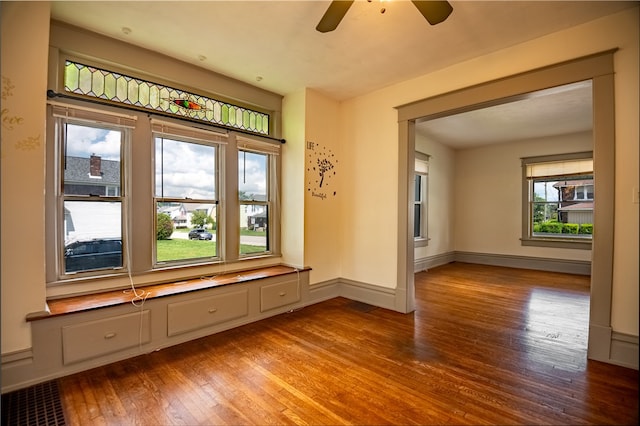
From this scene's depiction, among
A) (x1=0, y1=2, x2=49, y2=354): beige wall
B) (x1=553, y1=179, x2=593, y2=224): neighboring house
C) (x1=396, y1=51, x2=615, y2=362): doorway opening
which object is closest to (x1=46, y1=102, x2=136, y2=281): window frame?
(x1=0, y1=2, x2=49, y2=354): beige wall

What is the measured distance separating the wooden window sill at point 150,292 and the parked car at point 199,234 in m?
0.50

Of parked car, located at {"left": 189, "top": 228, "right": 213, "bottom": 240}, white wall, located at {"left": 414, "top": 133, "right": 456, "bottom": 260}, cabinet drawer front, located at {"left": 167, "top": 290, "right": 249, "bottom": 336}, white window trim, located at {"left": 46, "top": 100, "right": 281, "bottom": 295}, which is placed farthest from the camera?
white wall, located at {"left": 414, "top": 133, "right": 456, "bottom": 260}

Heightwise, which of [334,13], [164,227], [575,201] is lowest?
[164,227]

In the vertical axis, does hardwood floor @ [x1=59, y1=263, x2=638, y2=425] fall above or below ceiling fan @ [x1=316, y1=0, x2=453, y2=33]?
below

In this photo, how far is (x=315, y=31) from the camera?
278 cm

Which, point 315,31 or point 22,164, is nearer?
point 22,164

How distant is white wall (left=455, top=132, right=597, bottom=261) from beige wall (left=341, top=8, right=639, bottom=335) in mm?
4622

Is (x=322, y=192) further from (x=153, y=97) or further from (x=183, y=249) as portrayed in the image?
(x=153, y=97)

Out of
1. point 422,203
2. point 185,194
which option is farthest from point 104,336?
point 422,203

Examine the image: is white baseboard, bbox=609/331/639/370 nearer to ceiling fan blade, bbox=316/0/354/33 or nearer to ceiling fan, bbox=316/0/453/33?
→ ceiling fan, bbox=316/0/453/33

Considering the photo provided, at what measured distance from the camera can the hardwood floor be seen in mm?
1952

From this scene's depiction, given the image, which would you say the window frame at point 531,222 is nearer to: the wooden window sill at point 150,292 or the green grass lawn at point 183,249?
the wooden window sill at point 150,292

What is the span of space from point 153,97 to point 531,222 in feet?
25.5

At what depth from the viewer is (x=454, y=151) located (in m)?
7.86
